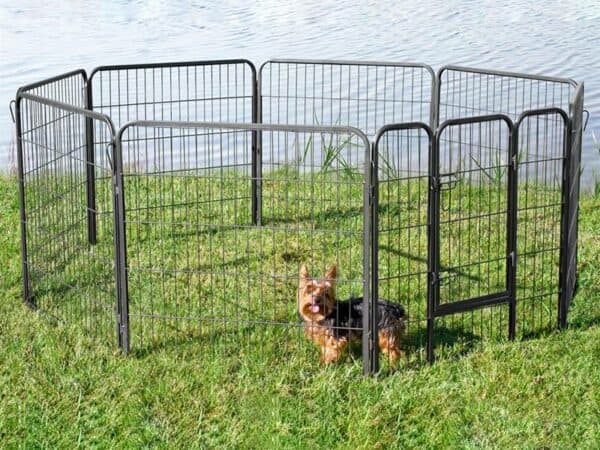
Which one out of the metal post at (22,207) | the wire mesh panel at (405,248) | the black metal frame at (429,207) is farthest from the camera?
the metal post at (22,207)

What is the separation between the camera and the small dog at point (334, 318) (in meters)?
Answer: 6.60

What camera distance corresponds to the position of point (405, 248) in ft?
30.5

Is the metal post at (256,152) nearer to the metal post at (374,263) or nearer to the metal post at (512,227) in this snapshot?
the metal post at (512,227)

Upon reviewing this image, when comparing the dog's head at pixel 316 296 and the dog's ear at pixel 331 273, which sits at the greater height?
the dog's ear at pixel 331 273

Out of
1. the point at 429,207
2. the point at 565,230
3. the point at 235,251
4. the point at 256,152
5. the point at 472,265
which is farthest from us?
the point at 256,152

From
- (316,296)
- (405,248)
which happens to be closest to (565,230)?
(316,296)

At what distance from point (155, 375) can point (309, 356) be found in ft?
3.12

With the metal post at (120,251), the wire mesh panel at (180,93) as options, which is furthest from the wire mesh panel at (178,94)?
the metal post at (120,251)

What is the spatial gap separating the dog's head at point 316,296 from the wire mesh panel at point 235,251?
111 mm

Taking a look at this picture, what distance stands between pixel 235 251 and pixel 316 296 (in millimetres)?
2527

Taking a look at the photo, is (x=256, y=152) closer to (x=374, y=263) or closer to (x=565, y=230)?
(x=565, y=230)

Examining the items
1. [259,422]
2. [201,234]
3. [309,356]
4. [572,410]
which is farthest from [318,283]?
[201,234]

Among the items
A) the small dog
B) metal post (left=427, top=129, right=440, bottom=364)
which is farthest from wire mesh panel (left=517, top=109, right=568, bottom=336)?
the small dog

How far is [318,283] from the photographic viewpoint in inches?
260
